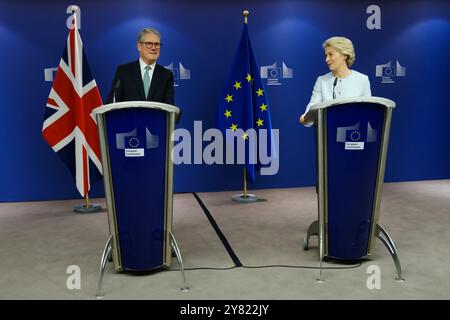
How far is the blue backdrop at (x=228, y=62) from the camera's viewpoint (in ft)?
17.1

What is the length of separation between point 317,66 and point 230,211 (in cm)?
220

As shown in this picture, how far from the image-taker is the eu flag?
5.07 m

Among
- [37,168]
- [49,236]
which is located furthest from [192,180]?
[49,236]

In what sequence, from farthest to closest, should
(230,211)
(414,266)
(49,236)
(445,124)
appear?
(445,124) → (230,211) → (49,236) → (414,266)

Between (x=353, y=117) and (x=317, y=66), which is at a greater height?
(x=317, y=66)

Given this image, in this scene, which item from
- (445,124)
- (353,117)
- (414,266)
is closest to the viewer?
(353,117)

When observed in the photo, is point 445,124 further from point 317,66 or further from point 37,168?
point 37,168

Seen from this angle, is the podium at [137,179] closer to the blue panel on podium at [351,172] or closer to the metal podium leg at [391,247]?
the blue panel on podium at [351,172]

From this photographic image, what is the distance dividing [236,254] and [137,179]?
1025 millimetres

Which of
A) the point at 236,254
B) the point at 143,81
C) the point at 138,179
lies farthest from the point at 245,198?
the point at 138,179

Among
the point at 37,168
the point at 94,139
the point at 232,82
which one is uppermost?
the point at 232,82

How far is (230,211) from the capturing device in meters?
4.69

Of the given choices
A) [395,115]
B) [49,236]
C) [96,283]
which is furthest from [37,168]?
[395,115]

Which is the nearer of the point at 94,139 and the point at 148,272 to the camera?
the point at 148,272
